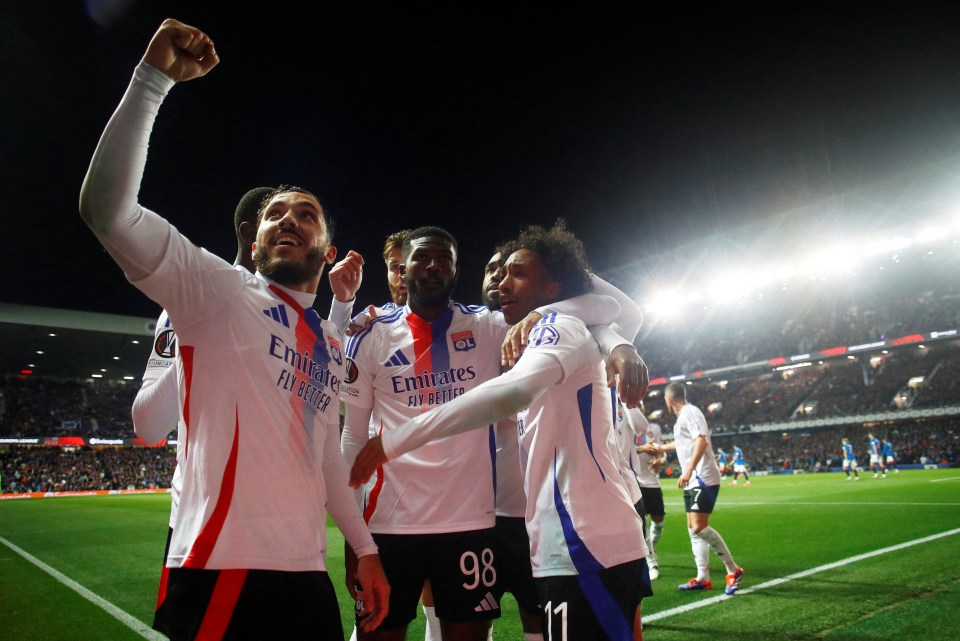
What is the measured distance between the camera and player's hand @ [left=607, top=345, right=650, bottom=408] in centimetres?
241

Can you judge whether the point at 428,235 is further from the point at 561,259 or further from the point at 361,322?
the point at 561,259

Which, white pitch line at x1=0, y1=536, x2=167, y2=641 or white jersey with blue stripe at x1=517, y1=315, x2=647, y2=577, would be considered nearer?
white jersey with blue stripe at x1=517, y1=315, x2=647, y2=577

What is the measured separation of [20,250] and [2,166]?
7.17 meters

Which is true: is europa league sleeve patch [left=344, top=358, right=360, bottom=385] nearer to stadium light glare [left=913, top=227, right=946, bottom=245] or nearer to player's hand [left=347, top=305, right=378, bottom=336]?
player's hand [left=347, top=305, right=378, bottom=336]

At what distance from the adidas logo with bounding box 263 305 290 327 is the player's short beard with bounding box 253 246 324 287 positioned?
14 centimetres

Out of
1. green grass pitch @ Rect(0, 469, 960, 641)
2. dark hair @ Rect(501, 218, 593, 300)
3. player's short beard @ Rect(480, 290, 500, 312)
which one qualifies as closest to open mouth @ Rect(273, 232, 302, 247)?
dark hair @ Rect(501, 218, 593, 300)

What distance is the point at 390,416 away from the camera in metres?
3.27

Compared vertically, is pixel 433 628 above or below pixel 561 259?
below

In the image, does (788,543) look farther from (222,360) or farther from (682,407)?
(222,360)

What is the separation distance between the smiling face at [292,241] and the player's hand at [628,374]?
1.29 meters

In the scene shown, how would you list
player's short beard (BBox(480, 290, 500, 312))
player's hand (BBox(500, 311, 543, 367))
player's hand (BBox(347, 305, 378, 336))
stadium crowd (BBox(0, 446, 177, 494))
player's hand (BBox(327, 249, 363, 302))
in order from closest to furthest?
player's hand (BBox(500, 311, 543, 367))
player's hand (BBox(327, 249, 363, 302))
player's hand (BBox(347, 305, 378, 336))
player's short beard (BBox(480, 290, 500, 312))
stadium crowd (BBox(0, 446, 177, 494))

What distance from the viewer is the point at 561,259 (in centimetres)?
319

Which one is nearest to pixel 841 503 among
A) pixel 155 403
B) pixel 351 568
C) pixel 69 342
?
pixel 351 568

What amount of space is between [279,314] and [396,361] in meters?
1.14
